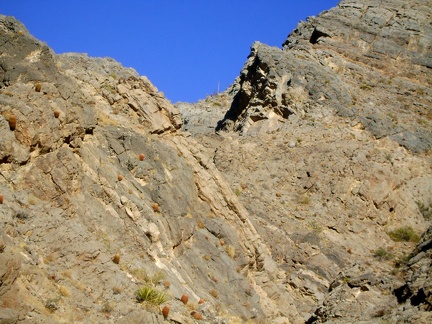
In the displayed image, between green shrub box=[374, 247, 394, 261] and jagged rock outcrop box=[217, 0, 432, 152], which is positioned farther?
jagged rock outcrop box=[217, 0, 432, 152]

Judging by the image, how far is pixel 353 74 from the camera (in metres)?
46.3

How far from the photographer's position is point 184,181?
24594 mm

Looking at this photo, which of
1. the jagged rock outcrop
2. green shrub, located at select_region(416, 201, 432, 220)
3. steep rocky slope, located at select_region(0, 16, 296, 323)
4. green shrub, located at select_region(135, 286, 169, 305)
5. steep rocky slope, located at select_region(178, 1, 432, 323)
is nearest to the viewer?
steep rocky slope, located at select_region(0, 16, 296, 323)

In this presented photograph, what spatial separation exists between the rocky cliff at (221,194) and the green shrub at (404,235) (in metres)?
0.08

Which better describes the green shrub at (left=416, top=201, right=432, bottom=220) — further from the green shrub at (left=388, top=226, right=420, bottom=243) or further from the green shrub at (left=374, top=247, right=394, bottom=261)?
Answer: the green shrub at (left=374, top=247, right=394, bottom=261)

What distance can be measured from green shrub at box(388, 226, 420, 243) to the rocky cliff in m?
0.08

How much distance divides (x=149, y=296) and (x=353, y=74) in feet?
113

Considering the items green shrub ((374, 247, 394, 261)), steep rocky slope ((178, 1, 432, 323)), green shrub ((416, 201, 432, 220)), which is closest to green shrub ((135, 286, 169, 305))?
steep rocky slope ((178, 1, 432, 323))

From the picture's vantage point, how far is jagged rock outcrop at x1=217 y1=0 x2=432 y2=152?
4150 centimetres

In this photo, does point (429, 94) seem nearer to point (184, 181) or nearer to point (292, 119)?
point (292, 119)

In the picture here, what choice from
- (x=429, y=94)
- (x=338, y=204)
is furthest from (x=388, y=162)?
(x=429, y=94)

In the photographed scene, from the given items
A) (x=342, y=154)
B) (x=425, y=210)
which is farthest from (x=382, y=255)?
(x=342, y=154)

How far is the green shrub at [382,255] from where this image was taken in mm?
29312

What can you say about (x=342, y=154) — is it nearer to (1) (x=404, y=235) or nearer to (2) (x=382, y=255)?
(1) (x=404, y=235)
